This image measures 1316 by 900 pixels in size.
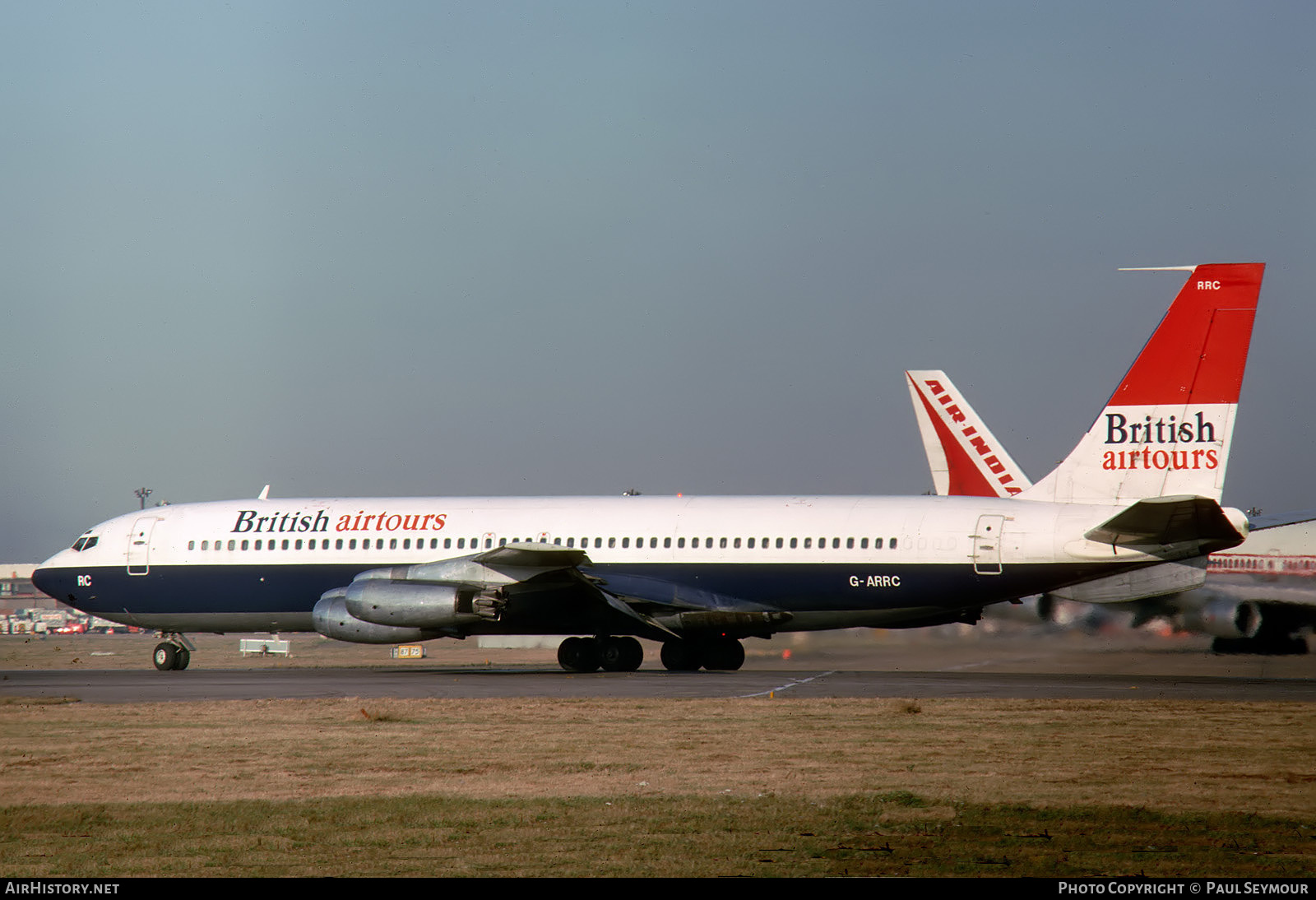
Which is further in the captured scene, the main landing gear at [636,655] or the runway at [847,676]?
the main landing gear at [636,655]

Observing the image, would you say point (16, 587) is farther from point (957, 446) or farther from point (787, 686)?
point (787, 686)

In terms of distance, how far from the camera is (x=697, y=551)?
30.0 meters

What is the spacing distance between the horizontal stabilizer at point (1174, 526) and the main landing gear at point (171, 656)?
21036 mm

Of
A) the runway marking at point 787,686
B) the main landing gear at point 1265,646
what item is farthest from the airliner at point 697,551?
the main landing gear at point 1265,646

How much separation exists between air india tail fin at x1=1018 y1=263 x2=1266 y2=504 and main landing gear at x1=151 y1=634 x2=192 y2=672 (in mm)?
20825

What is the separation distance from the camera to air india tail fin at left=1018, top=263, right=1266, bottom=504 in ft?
88.7

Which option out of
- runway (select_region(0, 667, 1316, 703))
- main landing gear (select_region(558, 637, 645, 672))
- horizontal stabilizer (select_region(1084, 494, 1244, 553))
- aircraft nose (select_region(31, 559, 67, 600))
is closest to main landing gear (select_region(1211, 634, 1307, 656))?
runway (select_region(0, 667, 1316, 703))

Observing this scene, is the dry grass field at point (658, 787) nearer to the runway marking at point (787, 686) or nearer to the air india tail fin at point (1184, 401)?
the runway marking at point (787, 686)

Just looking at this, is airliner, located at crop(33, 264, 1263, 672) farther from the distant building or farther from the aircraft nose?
the distant building

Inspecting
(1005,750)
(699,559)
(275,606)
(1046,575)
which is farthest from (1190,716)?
(275,606)

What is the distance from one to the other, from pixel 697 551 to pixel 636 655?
2765 millimetres

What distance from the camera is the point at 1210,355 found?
89.2ft

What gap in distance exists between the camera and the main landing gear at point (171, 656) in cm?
3331

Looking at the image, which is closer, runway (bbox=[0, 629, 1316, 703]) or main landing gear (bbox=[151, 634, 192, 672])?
runway (bbox=[0, 629, 1316, 703])
